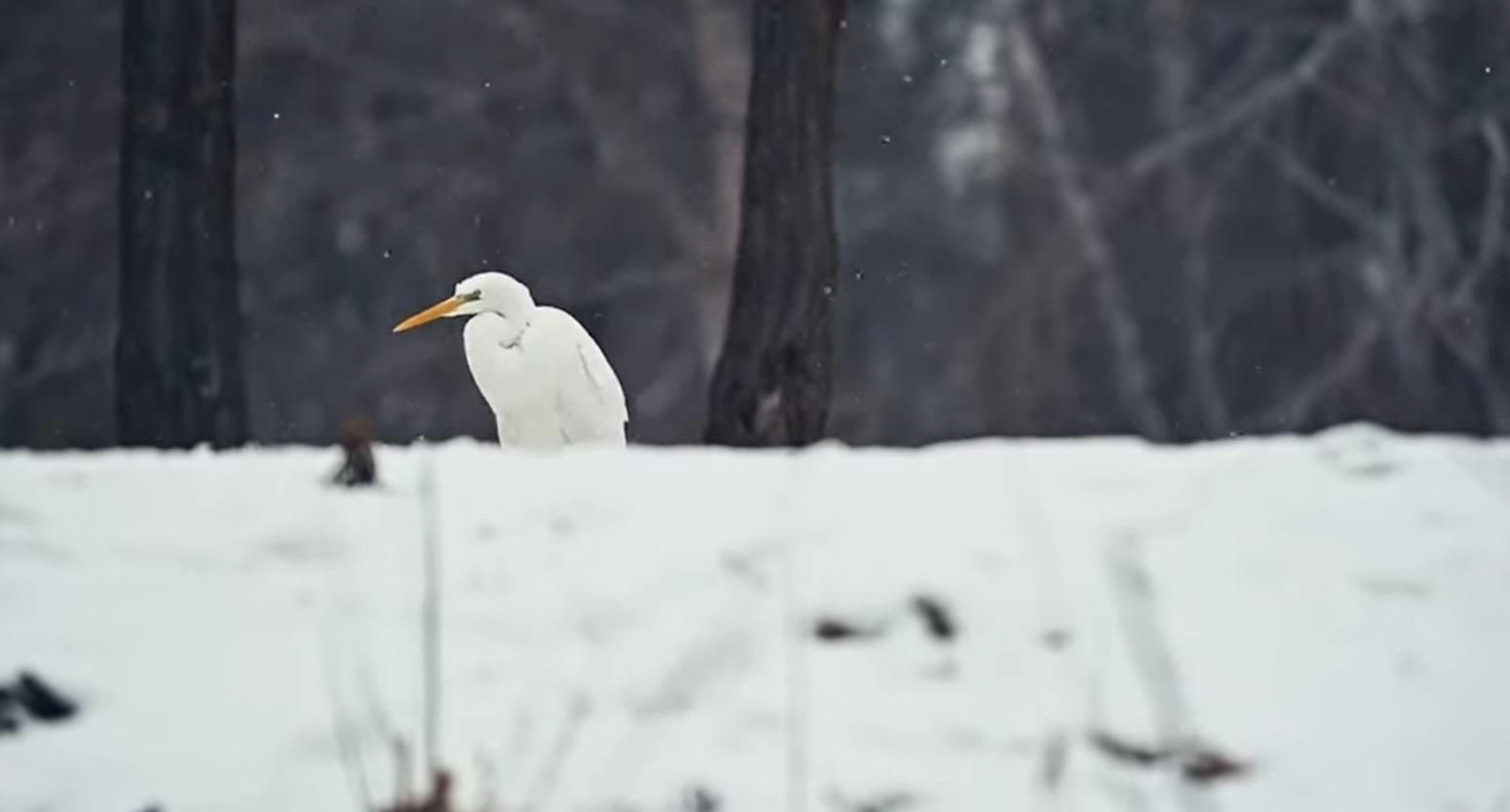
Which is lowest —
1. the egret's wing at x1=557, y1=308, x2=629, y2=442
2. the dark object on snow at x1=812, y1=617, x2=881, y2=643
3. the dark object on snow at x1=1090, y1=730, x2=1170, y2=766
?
the egret's wing at x1=557, y1=308, x2=629, y2=442

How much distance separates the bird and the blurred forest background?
50.7 ft

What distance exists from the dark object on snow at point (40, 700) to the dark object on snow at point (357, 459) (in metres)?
0.90

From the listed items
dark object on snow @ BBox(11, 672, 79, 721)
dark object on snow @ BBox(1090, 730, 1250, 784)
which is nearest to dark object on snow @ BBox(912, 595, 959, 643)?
dark object on snow @ BBox(1090, 730, 1250, 784)

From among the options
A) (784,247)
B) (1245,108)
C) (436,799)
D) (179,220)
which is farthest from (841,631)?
(1245,108)

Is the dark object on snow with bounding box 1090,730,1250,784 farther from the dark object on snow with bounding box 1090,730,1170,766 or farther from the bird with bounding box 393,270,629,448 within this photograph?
the bird with bounding box 393,270,629,448

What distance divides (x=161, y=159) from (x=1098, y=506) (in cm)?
716

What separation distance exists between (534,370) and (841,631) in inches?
223

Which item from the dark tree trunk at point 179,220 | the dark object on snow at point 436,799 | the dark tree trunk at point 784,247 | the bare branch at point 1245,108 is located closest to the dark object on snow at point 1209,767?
the dark object on snow at point 436,799

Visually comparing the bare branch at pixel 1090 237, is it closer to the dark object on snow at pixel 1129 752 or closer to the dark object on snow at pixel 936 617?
the dark object on snow at pixel 936 617

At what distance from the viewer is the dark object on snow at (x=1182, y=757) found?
14.0ft

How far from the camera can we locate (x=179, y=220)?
11609 mm

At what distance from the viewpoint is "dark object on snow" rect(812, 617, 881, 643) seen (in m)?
4.56

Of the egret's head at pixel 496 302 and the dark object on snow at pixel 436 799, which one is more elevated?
the dark object on snow at pixel 436 799

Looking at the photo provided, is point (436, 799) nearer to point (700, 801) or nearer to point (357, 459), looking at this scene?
point (700, 801)
